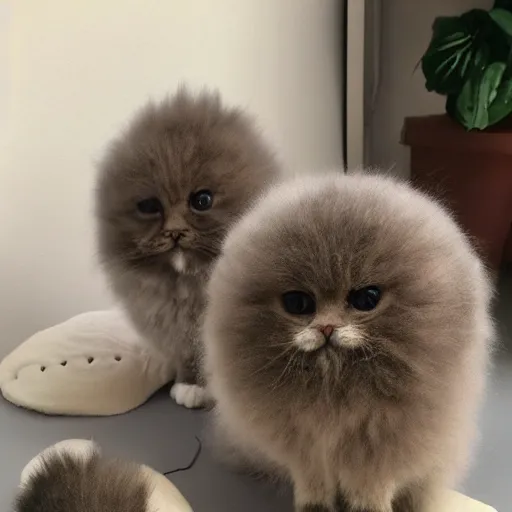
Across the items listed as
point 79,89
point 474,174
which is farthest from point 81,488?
point 474,174

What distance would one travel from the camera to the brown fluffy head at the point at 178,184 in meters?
0.67

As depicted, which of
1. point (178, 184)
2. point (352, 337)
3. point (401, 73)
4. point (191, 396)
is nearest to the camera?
point (352, 337)

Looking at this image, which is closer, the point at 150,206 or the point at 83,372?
the point at 150,206

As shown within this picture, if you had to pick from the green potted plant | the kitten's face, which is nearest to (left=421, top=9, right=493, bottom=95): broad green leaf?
the green potted plant

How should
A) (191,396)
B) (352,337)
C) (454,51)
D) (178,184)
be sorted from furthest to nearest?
(454,51), (191,396), (178,184), (352,337)

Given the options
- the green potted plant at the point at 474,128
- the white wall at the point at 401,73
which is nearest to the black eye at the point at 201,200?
the green potted plant at the point at 474,128

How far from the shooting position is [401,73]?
1.36 metres

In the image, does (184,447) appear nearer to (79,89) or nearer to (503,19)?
(79,89)

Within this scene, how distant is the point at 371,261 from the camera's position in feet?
1.51

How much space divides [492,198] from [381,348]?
2.23 feet

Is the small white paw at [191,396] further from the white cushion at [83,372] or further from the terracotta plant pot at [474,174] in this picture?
the terracotta plant pot at [474,174]

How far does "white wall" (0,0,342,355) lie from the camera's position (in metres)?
0.94

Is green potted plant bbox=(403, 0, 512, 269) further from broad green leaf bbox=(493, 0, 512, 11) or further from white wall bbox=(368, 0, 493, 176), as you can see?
white wall bbox=(368, 0, 493, 176)

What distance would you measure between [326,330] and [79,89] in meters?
0.66
